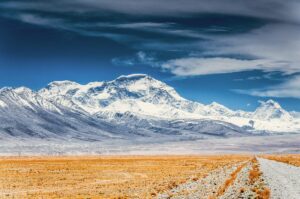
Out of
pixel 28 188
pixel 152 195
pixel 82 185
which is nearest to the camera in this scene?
pixel 152 195

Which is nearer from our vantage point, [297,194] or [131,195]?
[297,194]

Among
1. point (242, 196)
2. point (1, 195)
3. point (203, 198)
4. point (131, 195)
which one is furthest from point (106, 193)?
point (242, 196)

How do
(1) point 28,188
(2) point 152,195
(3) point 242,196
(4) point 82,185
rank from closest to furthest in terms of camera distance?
(3) point 242,196 < (2) point 152,195 < (1) point 28,188 < (4) point 82,185

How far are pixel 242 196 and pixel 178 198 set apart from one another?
6.69 meters

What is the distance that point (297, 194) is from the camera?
126 feet

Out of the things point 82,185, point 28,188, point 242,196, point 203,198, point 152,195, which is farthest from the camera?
point 82,185

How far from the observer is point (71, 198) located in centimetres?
4841

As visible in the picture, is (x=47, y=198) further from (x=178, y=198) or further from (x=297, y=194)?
(x=297, y=194)

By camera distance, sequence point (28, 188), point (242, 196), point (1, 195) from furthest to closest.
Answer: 1. point (28, 188)
2. point (1, 195)
3. point (242, 196)

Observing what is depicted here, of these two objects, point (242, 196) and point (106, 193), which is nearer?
point (242, 196)

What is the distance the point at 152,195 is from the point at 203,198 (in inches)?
310

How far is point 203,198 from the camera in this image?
41031 mm

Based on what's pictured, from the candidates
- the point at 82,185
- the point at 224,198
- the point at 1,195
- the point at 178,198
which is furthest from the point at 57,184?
the point at 224,198

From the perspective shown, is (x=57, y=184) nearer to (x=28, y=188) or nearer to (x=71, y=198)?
(x=28, y=188)
